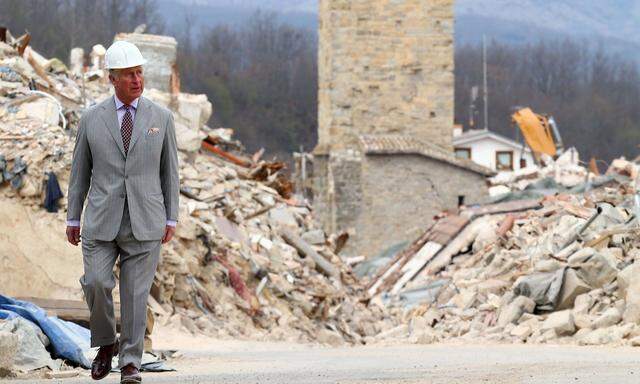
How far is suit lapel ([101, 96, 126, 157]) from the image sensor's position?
28.6ft

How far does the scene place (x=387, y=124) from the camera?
1716 inches

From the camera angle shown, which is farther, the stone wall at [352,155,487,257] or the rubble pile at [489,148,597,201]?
the stone wall at [352,155,487,257]

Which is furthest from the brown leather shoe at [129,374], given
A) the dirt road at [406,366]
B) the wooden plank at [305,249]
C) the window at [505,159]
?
the window at [505,159]

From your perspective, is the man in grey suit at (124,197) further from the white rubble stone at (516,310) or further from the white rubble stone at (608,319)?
the white rubble stone at (516,310)

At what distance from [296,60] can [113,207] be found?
368ft

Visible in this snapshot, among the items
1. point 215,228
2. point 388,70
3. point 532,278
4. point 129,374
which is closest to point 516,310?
point 532,278

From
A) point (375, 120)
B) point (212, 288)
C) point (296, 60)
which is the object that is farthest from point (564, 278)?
point (296, 60)

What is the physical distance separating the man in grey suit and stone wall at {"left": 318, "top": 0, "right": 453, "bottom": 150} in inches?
1357

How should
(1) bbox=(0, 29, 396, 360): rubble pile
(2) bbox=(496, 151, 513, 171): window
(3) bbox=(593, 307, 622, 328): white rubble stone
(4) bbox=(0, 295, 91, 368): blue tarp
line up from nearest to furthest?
(4) bbox=(0, 295, 91, 368): blue tarp, (3) bbox=(593, 307, 622, 328): white rubble stone, (1) bbox=(0, 29, 396, 360): rubble pile, (2) bbox=(496, 151, 513, 171): window

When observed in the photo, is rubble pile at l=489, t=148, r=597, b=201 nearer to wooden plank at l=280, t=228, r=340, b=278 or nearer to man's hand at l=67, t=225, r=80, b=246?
wooden plank at l=280, t=228, r=340, b=278

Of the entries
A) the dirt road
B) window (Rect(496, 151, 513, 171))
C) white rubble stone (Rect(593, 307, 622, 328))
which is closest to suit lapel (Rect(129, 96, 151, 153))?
the dirt road

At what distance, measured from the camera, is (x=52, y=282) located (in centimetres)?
1498

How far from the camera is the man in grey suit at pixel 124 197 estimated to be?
8648 mm

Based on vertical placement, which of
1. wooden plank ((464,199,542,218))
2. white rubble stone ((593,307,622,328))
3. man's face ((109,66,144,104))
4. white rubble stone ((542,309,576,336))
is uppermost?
man's face ((109,66,144,104))
